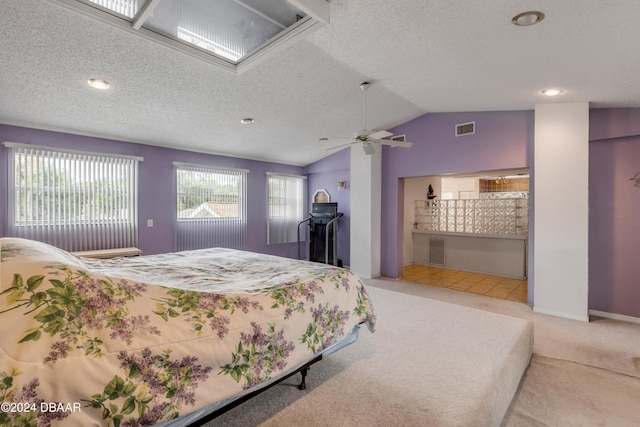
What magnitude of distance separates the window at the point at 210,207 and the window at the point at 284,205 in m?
0.64

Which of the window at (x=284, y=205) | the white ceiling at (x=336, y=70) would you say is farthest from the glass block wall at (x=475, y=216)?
the window at (x=284, y=205)

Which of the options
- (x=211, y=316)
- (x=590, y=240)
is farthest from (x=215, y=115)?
(x=590, y=240)

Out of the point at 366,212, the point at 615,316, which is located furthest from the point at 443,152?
the point at 615,316

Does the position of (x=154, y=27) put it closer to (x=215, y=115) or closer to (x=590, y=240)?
(x=215, y=115)

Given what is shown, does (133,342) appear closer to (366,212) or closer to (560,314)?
(560,314)

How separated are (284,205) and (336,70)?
3814 millimetres

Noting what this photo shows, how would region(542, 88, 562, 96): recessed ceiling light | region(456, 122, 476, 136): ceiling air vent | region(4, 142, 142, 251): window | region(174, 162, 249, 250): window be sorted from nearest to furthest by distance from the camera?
1. region(542, 88, 562, 96): recessed ceiling light
2. region(4, 142, 142, 251): window
3. region(456, 122, 476, 136): ceiling air vent
4. region(174, 162, 249, 250): window

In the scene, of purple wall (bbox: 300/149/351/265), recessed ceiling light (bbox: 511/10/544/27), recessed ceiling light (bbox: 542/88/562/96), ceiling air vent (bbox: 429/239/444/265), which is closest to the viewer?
recessed ceiling light (bbox: 511/10/544/27)

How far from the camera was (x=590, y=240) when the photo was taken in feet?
11.7

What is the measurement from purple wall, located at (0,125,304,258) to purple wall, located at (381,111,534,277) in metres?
2.55

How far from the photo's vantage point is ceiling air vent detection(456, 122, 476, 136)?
4301mm

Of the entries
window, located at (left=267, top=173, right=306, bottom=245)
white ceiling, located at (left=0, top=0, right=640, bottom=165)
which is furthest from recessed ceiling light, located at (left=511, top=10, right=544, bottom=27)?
window, located at (left=267, top=173, right=306, bottom=245)

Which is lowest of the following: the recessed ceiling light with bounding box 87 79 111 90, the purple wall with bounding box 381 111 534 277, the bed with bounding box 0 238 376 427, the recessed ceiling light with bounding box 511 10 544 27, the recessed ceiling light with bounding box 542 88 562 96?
the bed with bounding box 0 238 376 427

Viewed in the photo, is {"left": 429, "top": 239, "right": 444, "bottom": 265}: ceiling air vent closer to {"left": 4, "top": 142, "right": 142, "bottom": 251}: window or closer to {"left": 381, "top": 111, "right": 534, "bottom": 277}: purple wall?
{"left": 381, "top": 111, "right": 534, "bottom": 277}: purple wall
